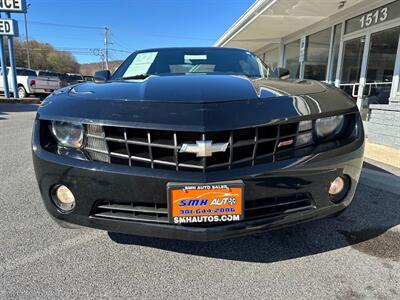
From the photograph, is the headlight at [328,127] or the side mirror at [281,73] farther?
the side mirror at [281,73]

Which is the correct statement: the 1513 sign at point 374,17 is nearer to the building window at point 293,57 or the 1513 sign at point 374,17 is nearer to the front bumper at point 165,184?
the building window at point 293,57

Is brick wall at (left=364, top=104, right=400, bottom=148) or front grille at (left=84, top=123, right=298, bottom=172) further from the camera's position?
brick wall at (left=364, top=104, right=400, bottom=148)

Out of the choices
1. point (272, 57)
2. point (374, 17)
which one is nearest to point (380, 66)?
point (374, 17)

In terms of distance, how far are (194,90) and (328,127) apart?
0.85m

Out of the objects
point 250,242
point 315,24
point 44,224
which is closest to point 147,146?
point 250,242

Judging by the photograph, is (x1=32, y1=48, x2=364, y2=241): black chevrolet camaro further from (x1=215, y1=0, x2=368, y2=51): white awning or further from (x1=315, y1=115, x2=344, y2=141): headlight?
(x1=215, y1=0, x2=368, y2=51): white awning

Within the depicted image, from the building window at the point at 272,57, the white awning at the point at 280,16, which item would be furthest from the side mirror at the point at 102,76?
the building window at the point at 272,57

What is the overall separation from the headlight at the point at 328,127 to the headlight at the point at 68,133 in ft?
4.50

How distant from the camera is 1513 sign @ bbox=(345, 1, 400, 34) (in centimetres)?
694

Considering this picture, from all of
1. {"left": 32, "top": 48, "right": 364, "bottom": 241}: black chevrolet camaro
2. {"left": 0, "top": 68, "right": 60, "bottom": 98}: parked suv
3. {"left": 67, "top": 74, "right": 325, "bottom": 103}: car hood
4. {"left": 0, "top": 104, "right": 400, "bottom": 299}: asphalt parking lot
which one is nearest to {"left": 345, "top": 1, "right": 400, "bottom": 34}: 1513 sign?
{"left": 0, "top": 104, "right": 400, "bottom": 299}: asphalt parking lot

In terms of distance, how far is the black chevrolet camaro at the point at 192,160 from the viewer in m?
1.60

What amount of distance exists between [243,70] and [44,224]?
2.22m

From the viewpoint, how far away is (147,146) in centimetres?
165

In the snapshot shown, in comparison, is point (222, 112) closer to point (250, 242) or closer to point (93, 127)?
point (93, 127)
